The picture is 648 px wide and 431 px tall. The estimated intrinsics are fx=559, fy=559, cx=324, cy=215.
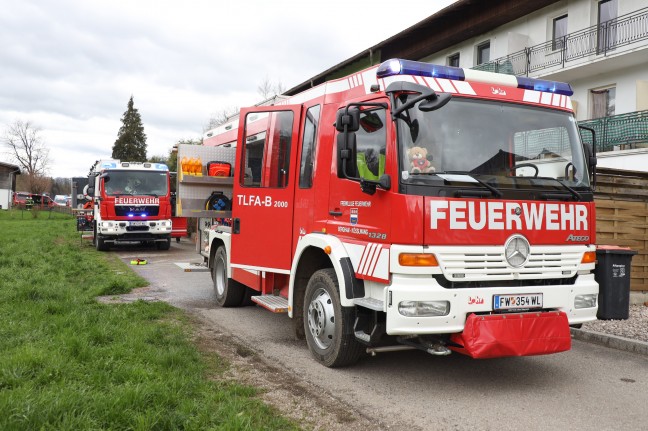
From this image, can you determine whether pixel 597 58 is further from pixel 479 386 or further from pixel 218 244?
pixel 479 386

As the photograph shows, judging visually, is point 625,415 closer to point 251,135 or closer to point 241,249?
point 241,249

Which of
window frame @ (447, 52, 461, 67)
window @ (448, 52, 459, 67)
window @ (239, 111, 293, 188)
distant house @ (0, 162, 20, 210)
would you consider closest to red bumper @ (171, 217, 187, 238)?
window @ (239, 111, 293, 188)

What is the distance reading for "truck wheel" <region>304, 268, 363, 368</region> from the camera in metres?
5.18

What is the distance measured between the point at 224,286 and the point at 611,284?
5.29m

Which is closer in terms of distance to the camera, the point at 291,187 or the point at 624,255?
the point at 624,255

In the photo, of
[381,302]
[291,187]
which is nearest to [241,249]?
[291,187]

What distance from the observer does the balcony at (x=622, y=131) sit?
15211 mm

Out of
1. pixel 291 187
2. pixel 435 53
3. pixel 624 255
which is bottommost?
pixel 624 255

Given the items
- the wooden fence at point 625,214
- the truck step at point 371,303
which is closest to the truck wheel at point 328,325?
the truck step at point 371,303

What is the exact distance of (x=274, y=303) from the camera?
6594 mm

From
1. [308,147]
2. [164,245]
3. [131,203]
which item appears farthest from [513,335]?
[164,245]

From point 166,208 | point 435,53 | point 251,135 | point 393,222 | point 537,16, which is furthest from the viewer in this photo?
point 435,53

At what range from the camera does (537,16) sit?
20594 millimetres

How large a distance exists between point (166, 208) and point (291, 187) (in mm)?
12277
